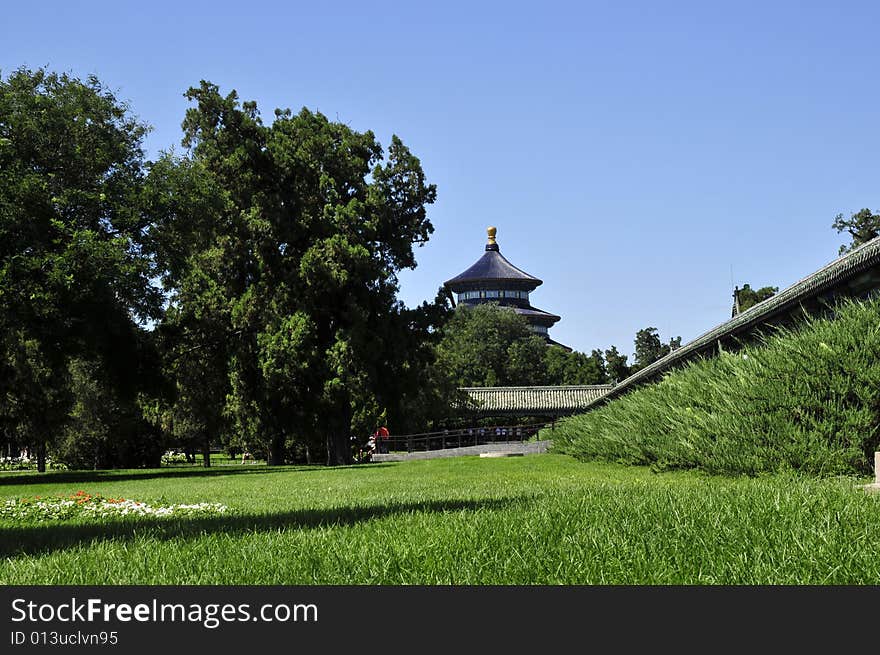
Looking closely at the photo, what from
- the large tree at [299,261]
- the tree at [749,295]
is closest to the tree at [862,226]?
the tree at [749,295]

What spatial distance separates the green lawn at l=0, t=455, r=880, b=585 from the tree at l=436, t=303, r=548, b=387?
63.0m

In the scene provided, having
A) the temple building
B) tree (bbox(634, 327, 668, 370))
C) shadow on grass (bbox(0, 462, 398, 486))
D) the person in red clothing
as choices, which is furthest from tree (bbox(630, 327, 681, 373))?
shadow on grass (bbox(0, 462, 398, 486))

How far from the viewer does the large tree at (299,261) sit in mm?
30344

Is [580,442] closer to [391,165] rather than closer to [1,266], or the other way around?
[1,266]

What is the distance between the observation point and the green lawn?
3.66 metres

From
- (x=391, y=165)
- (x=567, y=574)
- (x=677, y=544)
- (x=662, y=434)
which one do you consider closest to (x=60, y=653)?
(x=567, y=574)

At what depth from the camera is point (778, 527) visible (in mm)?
4645

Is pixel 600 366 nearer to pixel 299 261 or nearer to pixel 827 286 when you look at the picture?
pixel 299 261

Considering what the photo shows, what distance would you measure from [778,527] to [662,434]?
27.2 feet

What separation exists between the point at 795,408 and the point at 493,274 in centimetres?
9893

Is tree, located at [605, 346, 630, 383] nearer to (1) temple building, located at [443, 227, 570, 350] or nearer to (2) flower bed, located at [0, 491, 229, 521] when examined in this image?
(1) temple building, located at [443, 227, 570, 350]

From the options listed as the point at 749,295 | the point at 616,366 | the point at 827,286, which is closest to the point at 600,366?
the point at 616,366

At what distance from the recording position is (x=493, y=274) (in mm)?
108062

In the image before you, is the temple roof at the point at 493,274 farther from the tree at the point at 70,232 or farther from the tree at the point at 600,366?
the tree at the point at 70,232
